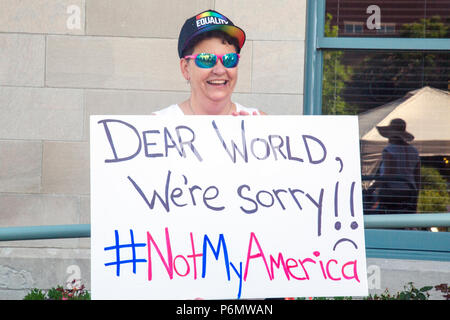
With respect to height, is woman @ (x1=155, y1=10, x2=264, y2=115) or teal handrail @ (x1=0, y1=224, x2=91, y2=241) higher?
woman @ (x1=155, y1=10, x2=264, y2=115)

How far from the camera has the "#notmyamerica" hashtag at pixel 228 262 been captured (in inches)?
82.9

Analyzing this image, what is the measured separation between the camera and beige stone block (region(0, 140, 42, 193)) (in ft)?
17.1

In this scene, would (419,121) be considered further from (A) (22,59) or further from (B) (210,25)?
(A) (22,59)

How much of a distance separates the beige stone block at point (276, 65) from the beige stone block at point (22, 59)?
1908mm

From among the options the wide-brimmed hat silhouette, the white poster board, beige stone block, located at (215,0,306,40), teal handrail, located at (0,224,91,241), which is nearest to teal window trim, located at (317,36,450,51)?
beige stone block, located at (215,0,306,40)

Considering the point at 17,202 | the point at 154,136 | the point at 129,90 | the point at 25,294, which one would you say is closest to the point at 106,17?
the point at 129,90

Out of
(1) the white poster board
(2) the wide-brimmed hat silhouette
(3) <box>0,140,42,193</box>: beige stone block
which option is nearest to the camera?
(1) the white poster board

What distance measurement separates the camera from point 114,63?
203 inches

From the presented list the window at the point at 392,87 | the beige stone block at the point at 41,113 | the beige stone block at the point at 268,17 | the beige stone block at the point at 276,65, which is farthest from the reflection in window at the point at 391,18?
the beige stone block at the point at 41,113

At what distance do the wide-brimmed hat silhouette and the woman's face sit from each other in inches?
95.6

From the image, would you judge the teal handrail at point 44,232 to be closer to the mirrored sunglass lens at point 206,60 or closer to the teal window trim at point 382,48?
the mirrored sunglass lens at point 206,60

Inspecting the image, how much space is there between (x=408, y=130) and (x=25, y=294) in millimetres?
3741

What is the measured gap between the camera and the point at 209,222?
7.00 feet

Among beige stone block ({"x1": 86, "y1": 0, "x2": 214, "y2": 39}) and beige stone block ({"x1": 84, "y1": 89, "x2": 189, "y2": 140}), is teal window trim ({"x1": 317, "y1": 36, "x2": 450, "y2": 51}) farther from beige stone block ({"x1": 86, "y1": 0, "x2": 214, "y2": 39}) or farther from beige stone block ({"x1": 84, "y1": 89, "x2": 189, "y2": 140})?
beige stone block ({"x1": 84, "y1": 89, "x2": 189, "y2": 140})
